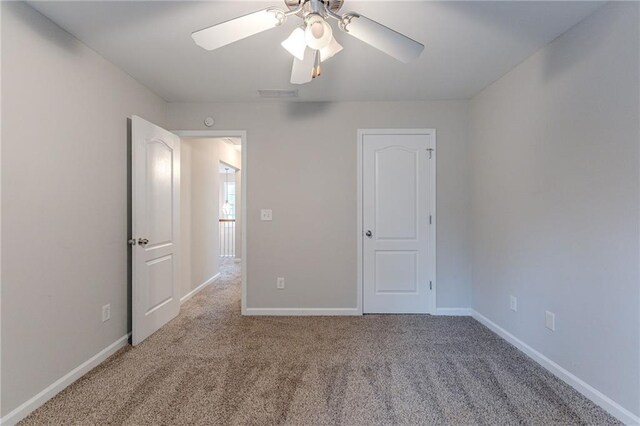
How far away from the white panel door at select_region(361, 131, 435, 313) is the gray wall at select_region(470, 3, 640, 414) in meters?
0.68

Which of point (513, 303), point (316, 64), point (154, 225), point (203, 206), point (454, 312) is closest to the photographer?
point (316, 64)

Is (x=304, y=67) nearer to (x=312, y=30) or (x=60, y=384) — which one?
(x=312, y=30)

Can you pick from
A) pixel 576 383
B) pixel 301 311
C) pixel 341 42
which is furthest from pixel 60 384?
pixel 576 383

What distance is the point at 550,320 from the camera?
2.11 metres

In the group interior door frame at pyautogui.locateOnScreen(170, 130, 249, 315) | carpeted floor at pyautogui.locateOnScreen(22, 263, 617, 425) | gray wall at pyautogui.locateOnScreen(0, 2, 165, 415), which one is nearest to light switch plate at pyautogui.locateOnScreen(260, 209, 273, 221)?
interior door frame at pyautogui.locateOnScreen(170, 130, 249, 315)

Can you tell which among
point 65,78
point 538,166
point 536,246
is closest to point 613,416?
point 536,246

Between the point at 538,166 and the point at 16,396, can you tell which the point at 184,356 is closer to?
the point at 16,396

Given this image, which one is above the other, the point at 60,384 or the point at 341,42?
the point at 341,42

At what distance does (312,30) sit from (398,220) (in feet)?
7.42

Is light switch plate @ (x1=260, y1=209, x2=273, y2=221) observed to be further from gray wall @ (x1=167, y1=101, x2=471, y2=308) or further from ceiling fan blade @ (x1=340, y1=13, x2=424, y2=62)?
ceiling fan blade @ (x1=340, y1=13, x2=424, y2=62)

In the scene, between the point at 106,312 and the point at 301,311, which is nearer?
the point at 106,312

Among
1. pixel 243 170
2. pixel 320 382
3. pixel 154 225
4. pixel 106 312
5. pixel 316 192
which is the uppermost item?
pixel 243 170

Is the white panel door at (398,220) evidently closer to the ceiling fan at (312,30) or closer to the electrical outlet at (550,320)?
the electrical outlet at (550,320)

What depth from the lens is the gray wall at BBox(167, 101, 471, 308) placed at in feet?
10.6
